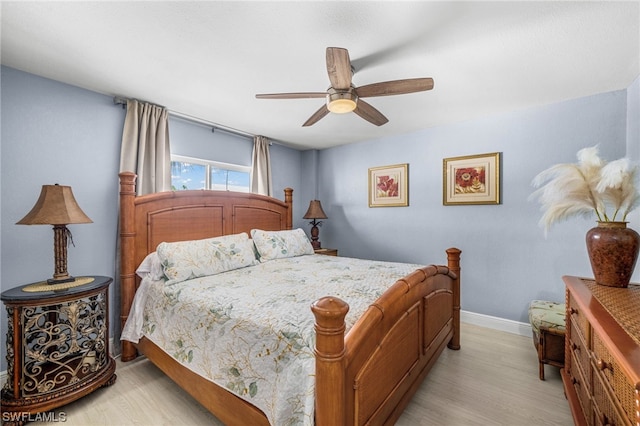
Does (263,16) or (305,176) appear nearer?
(263,16)

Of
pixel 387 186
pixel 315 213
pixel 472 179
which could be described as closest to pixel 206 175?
pixel 315 213

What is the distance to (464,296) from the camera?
3355 millimetres

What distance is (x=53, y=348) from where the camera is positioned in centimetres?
214

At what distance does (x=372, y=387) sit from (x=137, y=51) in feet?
8.30

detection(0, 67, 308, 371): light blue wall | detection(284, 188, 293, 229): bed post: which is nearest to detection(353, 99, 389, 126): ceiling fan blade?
detection(284, 188, 293, 229): bed post

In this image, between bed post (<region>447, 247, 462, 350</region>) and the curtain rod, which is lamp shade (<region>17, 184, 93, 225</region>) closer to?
the curtain rod

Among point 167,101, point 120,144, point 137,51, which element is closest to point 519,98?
point 137,51

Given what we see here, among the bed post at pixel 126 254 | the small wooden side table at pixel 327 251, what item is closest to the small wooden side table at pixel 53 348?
the bed post at pixel 126 254

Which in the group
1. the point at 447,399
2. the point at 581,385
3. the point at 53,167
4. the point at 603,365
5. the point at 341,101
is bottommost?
the point at 447,399

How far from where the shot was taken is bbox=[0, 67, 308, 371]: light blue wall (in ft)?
6.83

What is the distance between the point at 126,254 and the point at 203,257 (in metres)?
0.68

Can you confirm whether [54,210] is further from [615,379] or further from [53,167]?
[615,379]

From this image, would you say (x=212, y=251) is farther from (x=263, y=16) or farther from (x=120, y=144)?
(x=263, y=16)

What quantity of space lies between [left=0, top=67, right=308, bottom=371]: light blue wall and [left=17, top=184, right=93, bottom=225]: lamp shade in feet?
1.08
